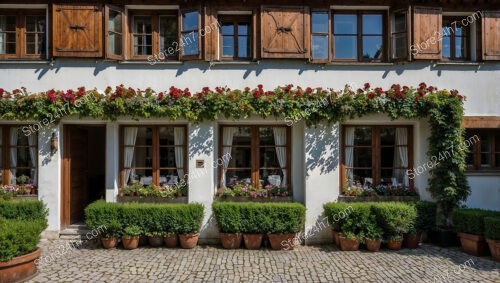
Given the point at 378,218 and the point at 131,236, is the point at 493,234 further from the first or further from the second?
the point at 131,236

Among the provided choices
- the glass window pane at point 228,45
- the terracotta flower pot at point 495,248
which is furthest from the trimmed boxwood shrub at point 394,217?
the glass window pane at point 228,45

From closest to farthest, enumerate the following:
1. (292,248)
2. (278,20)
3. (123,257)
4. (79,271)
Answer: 1. (79,271)
2. (123,257)
3. (292,248)
4. (278,20)

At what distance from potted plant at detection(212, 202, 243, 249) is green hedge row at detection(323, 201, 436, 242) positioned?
229 cm

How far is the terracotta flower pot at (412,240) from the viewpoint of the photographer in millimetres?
8234

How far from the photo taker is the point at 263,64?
8.91 metres

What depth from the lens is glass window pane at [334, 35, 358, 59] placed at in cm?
934

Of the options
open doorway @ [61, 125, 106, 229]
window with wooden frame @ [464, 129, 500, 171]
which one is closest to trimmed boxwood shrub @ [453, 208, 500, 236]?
window with wooden frame @ [464, 129, 500, 171]

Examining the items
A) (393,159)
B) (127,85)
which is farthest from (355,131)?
(127,85)

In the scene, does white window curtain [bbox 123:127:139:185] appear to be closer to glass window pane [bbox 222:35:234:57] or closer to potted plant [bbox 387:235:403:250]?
glass window pane [bbox 222:35:234:57]

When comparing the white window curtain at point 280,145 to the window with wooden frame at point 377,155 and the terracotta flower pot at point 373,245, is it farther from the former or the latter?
the terracotta flower pot at point 373,245

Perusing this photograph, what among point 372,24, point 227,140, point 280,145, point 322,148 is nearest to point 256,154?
point 280,145

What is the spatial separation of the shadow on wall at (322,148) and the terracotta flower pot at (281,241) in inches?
64.6

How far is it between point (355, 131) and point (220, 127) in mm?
3660

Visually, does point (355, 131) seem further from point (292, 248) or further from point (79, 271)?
point (79, 271)
